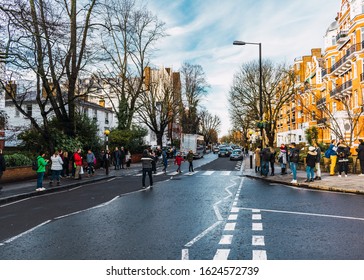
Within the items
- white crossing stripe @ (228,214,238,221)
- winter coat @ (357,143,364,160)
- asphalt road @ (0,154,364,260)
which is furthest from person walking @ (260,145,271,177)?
white crossing stripe @ (228,214,238,221)

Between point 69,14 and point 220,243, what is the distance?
72.5ft

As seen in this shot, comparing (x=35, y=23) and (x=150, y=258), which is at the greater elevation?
(x=35, y=23)

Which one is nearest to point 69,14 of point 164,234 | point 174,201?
point 174,201

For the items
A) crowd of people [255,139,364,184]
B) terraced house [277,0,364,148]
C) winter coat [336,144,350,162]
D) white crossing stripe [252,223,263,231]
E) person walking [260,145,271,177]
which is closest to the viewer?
white crossing stripe [252,223,263,231]

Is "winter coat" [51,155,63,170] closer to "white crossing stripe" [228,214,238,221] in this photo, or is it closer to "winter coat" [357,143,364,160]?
"white crossing stripe" [228,214,238,221]

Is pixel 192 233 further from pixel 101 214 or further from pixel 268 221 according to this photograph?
pixel 101 214

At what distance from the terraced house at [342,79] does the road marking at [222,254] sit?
22073 millimetres

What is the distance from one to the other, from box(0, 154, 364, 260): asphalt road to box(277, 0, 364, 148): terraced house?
58.6ft

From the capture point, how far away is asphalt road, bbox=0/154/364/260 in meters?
5.47

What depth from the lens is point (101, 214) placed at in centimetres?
905

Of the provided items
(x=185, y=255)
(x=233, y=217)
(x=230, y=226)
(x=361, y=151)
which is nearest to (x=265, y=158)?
(x=361, y=151)

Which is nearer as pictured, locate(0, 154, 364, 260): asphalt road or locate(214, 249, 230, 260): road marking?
locate(214, 249, 230, 260): road marking

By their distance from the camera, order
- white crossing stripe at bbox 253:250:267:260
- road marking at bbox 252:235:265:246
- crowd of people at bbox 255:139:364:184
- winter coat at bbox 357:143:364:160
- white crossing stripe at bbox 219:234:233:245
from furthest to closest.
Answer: winter coat at bbox 357:143:364:160 < crowd of people at bbox 255:139:364:184 < white crossing stripe at bbox 219:234:233:245 < road marking at bbox 252:235:265:246 < white crossing stripe at bbox 253:250:267:260

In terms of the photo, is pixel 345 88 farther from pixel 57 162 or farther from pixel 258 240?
pixel 258 240
